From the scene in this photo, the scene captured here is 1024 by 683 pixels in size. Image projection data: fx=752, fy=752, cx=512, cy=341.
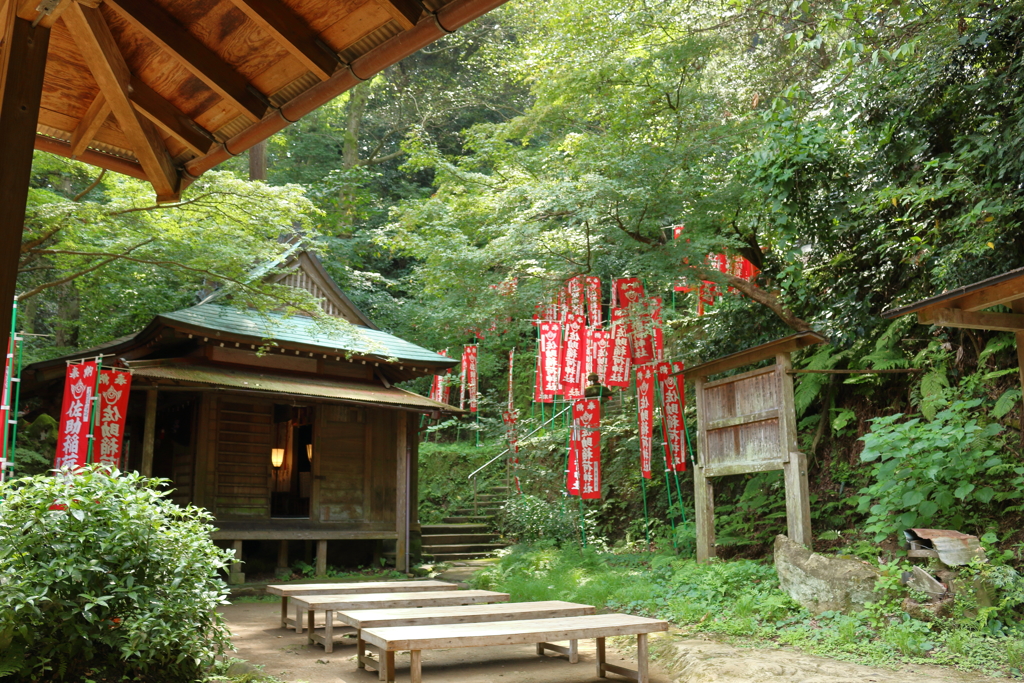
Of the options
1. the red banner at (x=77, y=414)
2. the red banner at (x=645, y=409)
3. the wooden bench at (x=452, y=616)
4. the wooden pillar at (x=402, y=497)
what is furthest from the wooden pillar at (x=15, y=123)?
the wooden pillar at (x=402, y=497)

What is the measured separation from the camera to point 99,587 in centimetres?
452

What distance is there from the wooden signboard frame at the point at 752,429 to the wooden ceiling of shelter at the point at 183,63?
Result: 6216 mm

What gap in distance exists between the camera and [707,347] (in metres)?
12.3

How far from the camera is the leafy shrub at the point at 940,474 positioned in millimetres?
6820

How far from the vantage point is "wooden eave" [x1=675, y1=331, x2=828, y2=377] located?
8.13 m

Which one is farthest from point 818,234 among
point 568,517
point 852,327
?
point 568,517

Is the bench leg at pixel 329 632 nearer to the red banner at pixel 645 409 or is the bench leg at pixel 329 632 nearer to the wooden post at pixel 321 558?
the wooden post at pixel 321 558

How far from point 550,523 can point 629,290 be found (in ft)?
15.9

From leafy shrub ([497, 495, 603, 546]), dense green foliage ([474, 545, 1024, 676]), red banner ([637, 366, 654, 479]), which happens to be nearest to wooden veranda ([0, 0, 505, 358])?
dense green foliage ([474, 545, 1024, 676])

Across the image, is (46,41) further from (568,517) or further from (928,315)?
(568,517)

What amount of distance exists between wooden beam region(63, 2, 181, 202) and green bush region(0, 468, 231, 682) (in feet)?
6.61

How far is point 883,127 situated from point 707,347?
14.9 ft

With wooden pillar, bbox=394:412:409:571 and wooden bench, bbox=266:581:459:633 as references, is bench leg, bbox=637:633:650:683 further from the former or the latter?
wooden pillar, bbox=394:412:409:571

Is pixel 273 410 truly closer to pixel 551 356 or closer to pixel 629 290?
pixel 551 356
